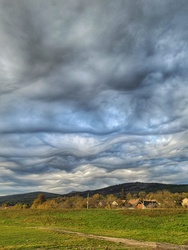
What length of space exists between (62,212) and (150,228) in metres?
41.8

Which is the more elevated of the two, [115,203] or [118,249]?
[115,203]

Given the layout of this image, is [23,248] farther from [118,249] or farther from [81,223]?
[81,223]

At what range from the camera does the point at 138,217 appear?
228ft

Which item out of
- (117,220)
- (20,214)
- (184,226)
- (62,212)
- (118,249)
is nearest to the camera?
(118,249)

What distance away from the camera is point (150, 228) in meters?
56.8

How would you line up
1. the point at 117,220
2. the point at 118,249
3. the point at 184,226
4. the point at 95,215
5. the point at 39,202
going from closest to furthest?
the point at 118,249
the point at 184,226
the point at 117,220
the point at 95,215
the point at 39,202

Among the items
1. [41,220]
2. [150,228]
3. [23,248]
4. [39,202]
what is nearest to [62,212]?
[41,220]

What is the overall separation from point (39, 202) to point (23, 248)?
151929 millimetres

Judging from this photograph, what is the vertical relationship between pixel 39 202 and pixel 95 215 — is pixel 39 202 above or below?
above

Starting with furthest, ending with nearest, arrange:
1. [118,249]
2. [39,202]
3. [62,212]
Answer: [39,202] → [62,212] → [118,249]

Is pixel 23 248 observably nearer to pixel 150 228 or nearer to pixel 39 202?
pixel 150 228

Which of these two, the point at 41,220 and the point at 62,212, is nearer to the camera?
the point at 41,220

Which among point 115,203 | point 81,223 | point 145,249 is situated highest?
point 115,203

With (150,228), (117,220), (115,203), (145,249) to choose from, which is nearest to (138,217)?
(117,220)
